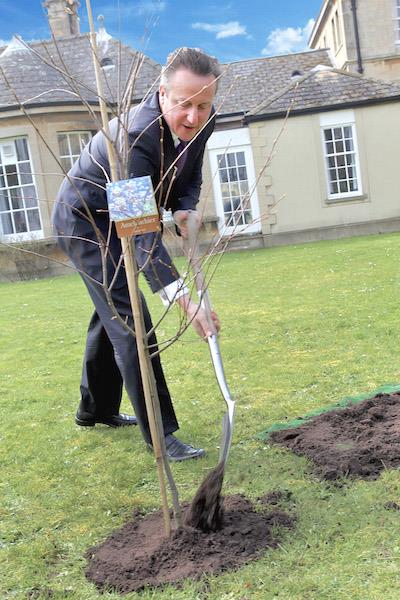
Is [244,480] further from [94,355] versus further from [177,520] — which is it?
[94,355]

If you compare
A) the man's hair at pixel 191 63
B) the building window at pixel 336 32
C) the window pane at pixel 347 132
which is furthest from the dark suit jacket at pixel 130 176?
the building window at pixel 336 32

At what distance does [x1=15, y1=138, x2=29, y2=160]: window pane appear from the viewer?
19.0 m

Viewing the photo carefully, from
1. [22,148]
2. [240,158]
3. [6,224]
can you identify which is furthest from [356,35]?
[6,224]

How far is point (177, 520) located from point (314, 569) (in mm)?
582

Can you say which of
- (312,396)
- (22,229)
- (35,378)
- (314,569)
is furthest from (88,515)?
(22,229)

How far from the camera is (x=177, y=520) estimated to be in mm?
2623

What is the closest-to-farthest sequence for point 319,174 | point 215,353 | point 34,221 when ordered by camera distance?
point 215,353 < point 34,221 < point 319,174

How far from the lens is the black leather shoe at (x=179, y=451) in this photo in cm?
352

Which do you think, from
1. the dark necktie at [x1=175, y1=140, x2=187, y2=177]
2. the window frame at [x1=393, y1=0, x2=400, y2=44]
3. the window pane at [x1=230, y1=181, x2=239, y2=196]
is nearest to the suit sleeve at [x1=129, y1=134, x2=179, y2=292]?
the dark necktie at [x1=175, y1=140, x2=187, y2=177]

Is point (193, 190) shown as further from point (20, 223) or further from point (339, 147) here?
point (339, 147)

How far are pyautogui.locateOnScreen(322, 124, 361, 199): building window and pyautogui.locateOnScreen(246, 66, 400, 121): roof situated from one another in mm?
837

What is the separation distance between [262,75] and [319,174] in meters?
4.66

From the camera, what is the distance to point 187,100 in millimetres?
2594

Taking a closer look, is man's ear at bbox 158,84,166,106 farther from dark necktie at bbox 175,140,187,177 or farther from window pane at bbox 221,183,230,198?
window pane at bbox 221,183,230,198
